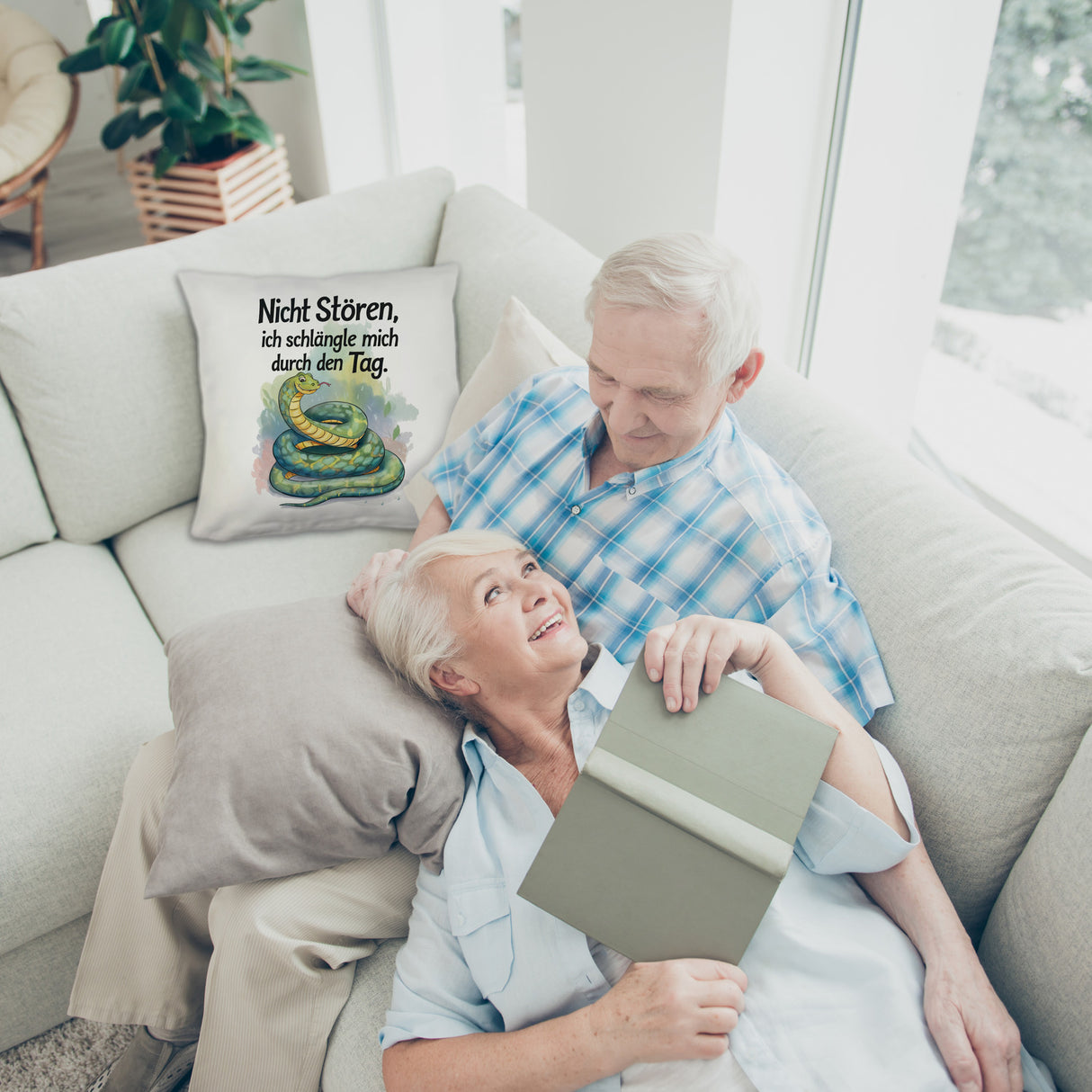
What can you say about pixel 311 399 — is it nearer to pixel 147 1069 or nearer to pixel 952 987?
pixel 147 1069

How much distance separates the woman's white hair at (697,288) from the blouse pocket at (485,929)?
2.21 feet

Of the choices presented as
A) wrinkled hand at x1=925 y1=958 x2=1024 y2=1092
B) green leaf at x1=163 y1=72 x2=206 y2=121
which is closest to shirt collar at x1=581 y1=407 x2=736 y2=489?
wrinkled hand at x1=925 y1=958 x2=1024 y2=1092

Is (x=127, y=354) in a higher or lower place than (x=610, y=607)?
higher

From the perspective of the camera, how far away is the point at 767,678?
3.31 feet

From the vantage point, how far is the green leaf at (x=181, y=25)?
2.60 m

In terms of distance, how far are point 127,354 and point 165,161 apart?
1408 millimetres

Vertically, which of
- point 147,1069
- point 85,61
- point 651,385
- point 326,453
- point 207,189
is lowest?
point 147,1069

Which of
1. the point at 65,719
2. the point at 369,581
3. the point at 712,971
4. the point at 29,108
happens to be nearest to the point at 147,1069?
the point at 65,719

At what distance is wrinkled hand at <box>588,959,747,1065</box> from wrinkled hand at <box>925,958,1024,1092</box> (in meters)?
0.20

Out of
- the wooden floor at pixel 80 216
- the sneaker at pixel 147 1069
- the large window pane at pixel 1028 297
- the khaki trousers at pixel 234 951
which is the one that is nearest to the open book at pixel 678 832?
the khaki trousers at pixel 234 951

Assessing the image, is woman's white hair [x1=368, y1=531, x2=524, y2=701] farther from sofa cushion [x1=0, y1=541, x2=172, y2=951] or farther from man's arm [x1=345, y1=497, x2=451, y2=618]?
sofa cushion [x1=0, y1=541, x2=172, y2=951]

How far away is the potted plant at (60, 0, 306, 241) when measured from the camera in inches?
103

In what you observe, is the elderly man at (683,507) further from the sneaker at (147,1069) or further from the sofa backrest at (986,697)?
the sneaker at (147,1069)

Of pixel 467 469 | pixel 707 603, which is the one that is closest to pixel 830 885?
pixel 707 603
